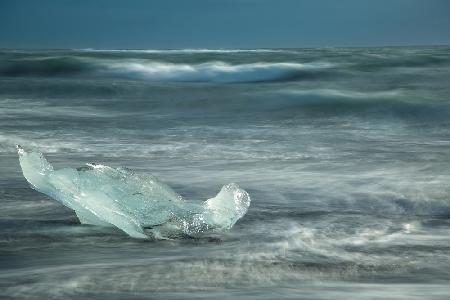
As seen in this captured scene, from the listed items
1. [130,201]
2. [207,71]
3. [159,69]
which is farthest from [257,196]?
[159,69]

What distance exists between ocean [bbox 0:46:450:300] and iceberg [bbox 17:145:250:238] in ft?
0.24

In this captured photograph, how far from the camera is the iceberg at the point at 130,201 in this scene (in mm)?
3102

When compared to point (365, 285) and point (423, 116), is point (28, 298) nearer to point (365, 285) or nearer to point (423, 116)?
point (365, 285)

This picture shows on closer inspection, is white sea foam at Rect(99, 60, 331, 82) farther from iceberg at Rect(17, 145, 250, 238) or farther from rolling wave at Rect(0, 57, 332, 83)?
iceberg at Rect(17, 145, 250, 238)

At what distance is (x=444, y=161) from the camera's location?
19.3 feet

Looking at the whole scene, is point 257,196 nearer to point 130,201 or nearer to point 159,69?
point 130,201

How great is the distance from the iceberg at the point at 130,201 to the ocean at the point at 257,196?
0.24 feet

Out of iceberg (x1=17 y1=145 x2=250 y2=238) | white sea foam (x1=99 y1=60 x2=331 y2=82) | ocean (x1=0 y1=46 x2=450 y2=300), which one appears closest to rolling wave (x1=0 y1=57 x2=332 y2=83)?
white sea foam (x1=99 y1=60 x2=331 y2=82)

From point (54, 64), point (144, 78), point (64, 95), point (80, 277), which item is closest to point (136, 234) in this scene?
point (80, 277)

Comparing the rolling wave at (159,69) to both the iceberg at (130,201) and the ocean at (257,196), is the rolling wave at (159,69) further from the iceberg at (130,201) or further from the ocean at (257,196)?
the iceberg at (130,201)

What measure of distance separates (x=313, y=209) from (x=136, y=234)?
1.25 metres

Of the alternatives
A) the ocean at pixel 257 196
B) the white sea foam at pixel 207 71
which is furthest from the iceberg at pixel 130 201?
the white sea foam at pixel 207 71

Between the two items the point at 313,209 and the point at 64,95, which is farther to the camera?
the point at 64,95

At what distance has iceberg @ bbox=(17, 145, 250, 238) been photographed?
310 centimetres
